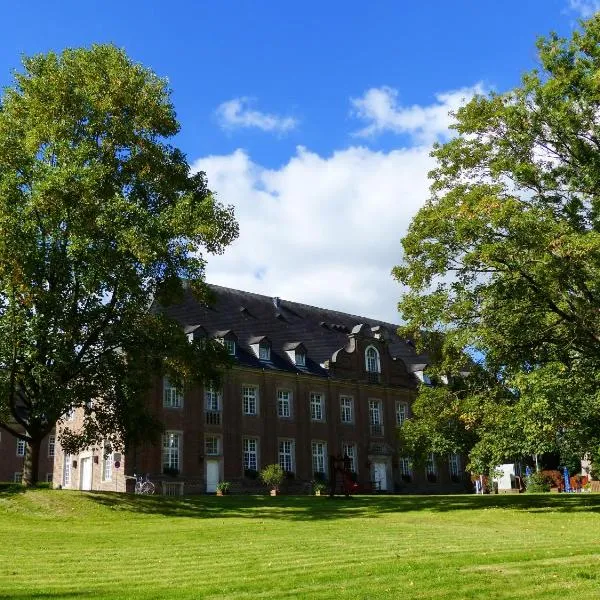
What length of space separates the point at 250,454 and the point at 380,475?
35.4 feet

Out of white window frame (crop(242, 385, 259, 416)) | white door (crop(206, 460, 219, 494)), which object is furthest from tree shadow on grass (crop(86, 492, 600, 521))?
white window frame (crop(242, 385, 259, 416))

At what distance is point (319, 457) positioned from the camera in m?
47.5

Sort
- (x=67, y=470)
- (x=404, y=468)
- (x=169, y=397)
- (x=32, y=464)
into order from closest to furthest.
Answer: (x=32, y=464), (x=169, y=397), (x=67, y=470), (x=404, y=468)

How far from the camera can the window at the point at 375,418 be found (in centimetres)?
5113

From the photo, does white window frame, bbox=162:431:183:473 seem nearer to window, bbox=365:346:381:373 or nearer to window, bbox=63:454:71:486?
window, bbox=63:454:71:486

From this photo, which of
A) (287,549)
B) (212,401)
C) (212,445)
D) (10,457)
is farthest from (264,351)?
(287,549)

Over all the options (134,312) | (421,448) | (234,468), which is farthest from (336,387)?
(134,312)

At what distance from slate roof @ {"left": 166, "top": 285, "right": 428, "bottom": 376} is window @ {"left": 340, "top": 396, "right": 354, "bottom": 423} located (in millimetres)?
2381

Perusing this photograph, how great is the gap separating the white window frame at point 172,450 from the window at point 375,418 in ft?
50.3

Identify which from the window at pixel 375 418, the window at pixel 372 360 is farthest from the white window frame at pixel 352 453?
the window at pixel 372 360

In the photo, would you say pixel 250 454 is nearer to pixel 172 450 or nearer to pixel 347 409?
pixel 172 450

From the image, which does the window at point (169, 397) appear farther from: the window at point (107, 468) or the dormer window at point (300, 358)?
the dormer window at point (300, 358)

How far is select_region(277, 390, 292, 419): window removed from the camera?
46469 mm

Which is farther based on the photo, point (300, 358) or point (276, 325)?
point (276, 325)
